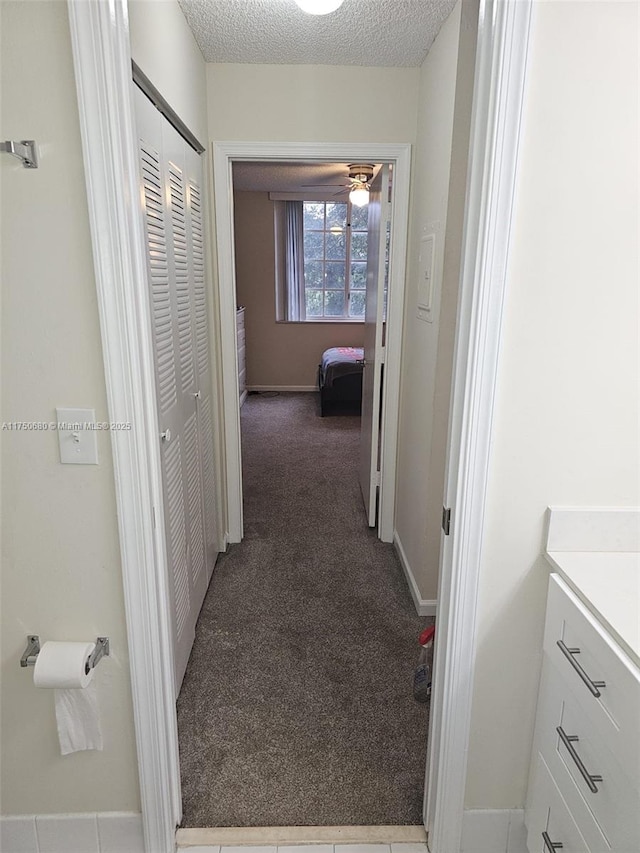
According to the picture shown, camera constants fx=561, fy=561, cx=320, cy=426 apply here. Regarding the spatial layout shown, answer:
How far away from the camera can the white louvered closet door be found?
1.78 metres

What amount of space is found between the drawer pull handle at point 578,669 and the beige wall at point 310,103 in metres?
2.38

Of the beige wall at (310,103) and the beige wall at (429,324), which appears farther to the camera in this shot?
the beige wall at (310,103)

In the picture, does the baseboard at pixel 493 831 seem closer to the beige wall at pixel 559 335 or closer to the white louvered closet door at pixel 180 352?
the beige wall at pixel 559 335

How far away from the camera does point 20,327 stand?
118cm

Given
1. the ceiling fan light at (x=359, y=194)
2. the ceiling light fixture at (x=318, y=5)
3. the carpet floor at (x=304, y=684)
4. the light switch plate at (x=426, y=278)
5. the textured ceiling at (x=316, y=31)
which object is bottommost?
the carpet floor at (x=304, y=684)

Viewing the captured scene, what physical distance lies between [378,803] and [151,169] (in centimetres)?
203

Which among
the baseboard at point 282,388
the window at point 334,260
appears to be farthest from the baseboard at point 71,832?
the window at point 334,260

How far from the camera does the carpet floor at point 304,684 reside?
5.51 feet

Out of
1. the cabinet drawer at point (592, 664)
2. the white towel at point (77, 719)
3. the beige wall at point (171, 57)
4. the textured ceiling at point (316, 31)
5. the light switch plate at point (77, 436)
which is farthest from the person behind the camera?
the textured ceiling at point (316, 31)

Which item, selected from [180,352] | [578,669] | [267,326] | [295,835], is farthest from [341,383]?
[578,669]

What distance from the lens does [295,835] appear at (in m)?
1.56

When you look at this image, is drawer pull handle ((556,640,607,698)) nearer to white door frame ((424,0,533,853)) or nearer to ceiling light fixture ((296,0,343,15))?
white door frame ((424,0,533,853))

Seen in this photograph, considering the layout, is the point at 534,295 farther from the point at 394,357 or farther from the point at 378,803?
the point at 394,357

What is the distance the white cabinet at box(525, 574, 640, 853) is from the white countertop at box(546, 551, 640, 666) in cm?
2
